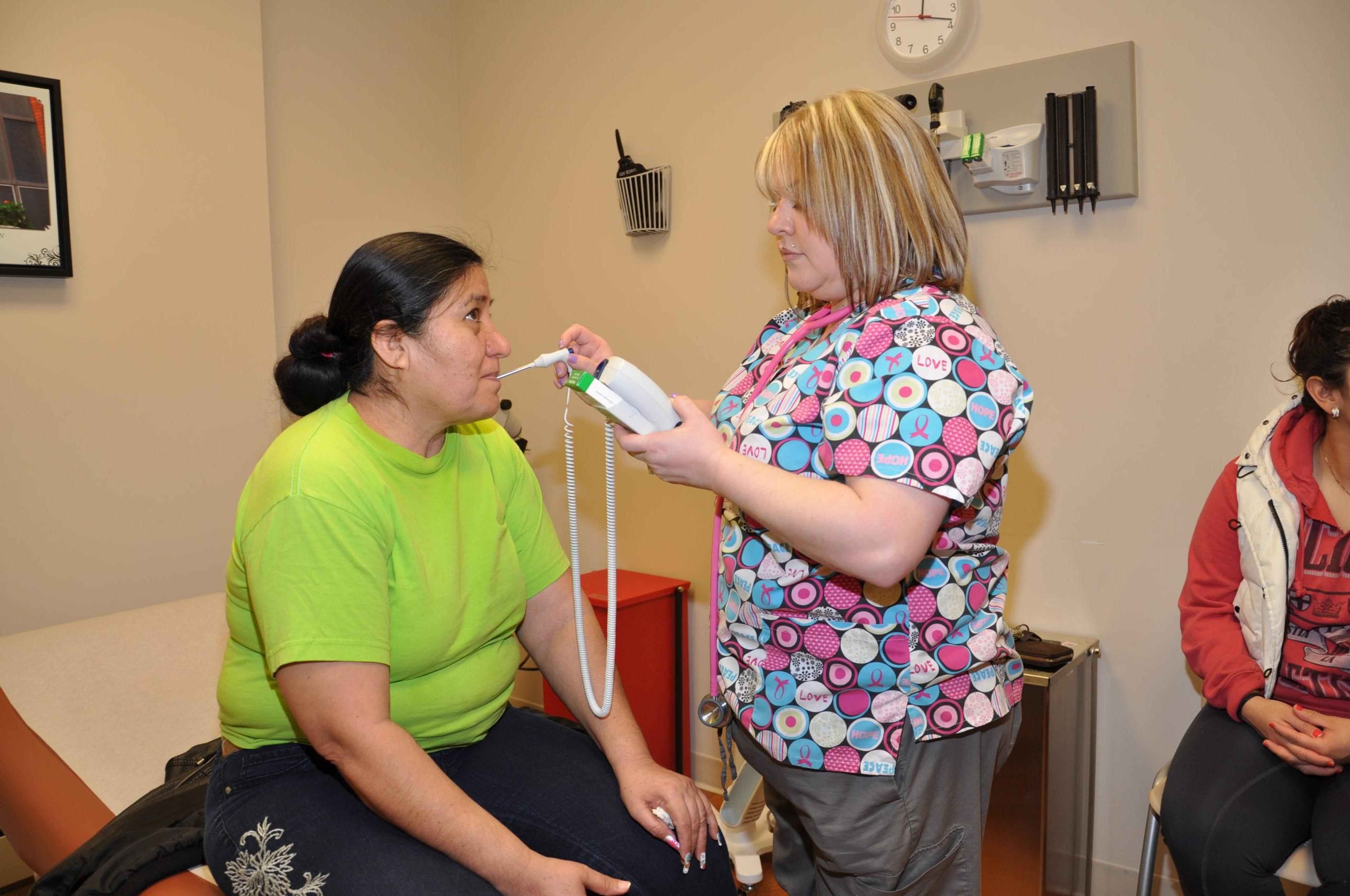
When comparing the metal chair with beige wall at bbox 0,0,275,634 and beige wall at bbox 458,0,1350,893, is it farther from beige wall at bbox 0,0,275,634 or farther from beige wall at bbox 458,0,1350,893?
beige wall at bbox 0,0,275,634

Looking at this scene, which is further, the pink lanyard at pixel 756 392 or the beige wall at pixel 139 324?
the beige wall at pixel 139 324

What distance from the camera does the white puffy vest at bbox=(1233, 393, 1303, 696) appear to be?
1718mm

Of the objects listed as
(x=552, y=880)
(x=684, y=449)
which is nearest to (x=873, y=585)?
(x=684, y=449)

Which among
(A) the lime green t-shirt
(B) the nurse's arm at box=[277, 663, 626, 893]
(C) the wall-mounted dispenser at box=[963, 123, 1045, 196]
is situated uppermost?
(C) the wall-mounted dispenser at box=[963, 123, 1045, 196]

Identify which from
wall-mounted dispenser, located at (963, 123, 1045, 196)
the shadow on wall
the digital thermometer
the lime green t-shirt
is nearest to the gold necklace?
the shadow on wall

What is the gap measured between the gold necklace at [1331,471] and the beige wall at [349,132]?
266 centimetres

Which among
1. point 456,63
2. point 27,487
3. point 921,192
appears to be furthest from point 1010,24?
point 27,487

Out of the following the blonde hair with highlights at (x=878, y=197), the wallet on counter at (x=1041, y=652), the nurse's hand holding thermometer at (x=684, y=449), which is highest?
the blonde hair with highlights at (x=878, y=197)

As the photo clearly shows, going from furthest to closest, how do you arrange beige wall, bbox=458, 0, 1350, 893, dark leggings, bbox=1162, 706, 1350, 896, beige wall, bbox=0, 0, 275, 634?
beige wall, bbox=0, 0, 275, 634, beige wall, bbox=458, 0, 1350, 893, dark leggings, bbox=1162, 706, 1350, 896

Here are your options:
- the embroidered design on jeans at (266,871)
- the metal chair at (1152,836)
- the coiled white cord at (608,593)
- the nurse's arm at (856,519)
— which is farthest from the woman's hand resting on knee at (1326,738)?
the embroidered design on jeans at (266,871)

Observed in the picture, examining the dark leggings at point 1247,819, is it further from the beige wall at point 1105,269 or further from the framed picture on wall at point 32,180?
the framed picture on wall at point 32,180

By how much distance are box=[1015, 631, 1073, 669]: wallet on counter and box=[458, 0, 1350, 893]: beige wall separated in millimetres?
165

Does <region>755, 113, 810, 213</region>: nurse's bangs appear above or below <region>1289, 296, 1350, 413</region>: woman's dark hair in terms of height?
above

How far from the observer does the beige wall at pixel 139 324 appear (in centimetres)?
239
